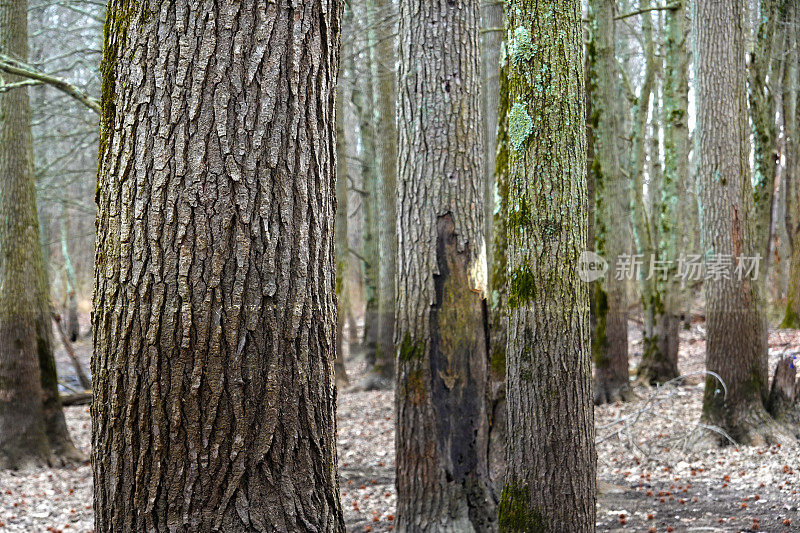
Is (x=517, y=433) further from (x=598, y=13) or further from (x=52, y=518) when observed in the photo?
(x=598, y=13)

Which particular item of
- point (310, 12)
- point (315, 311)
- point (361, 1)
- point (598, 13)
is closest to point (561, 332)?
point (315, 311)

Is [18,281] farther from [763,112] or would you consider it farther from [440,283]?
[763,112]

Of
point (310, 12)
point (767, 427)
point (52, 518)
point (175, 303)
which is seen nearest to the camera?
point (175, 303)

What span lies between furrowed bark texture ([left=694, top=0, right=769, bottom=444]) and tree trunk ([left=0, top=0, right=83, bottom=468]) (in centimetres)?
786

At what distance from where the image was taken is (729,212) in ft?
24.7

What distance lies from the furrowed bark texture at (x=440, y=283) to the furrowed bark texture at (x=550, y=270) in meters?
1.37

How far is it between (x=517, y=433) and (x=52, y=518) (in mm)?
4818

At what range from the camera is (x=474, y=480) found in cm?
554

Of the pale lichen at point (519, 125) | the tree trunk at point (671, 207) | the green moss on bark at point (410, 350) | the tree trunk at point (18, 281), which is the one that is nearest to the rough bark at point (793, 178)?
the tree trunk at point (671, 207)

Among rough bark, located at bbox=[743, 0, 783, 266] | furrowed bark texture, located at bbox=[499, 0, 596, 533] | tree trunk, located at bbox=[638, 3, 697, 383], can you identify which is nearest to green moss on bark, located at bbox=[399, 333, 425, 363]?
furrowed bark texture, located at bbox=[499, 0, 596, 533]

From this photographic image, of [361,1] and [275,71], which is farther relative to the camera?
[361,1]

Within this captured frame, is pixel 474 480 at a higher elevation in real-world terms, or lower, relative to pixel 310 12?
lower

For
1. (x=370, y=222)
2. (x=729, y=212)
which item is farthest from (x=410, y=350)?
(x=370, y=222)

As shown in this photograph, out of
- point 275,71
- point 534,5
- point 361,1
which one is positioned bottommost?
point 275,71
